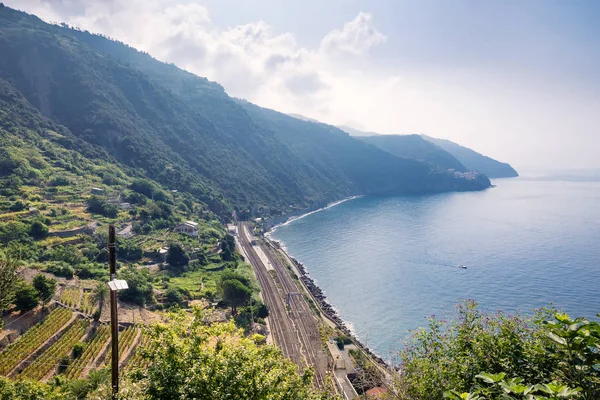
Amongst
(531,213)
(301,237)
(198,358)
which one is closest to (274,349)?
(198,358)

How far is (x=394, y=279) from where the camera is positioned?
68875 millimetres

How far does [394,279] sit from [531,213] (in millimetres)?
94126

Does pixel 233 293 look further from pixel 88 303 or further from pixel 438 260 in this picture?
pixel 438 260

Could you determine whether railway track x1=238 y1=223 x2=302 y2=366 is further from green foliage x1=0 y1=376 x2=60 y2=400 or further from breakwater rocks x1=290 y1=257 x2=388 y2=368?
green foliage x1=0 y1=376 x2=60 y2=400

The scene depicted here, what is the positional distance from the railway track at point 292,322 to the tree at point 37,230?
33.2m

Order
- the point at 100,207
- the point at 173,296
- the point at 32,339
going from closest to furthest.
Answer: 1. the point at 32,339
2. the point at 173,296
3. the point at 100,207

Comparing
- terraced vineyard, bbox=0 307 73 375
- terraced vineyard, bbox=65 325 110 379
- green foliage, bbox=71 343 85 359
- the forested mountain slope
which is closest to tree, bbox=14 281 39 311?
terraced vineyard, bbox=0 307 73 375

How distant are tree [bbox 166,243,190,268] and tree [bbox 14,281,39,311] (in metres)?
28.5

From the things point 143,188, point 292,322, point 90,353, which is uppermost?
point 143,188

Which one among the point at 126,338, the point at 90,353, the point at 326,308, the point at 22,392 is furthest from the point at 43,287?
the point at 326,308

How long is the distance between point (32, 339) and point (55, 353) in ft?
6.51

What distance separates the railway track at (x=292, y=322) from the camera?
38.0 m

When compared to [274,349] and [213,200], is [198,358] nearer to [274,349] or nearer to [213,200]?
[274,349]

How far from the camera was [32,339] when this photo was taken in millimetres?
24484
